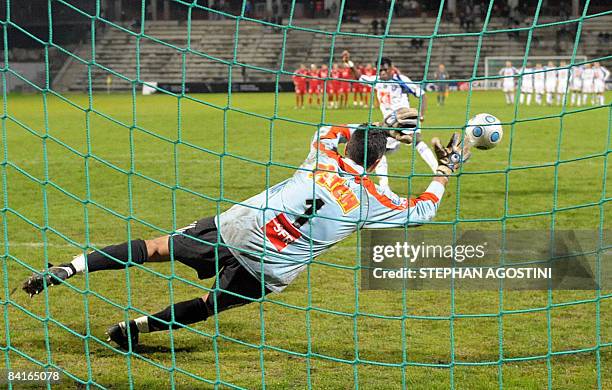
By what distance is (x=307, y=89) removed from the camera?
32.3 metres

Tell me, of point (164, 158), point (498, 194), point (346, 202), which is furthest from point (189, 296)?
point (164, 158)

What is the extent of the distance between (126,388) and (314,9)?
42.1m

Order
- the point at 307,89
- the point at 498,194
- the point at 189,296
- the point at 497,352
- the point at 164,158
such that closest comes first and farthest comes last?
the point at 497,352 < the point at 189,296 < the point at 498,194 < the point at 164,158 < the point at 307,89

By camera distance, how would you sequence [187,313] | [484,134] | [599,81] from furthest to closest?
[599,81]
[484,134]
[187,313]

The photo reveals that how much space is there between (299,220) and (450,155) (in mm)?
875

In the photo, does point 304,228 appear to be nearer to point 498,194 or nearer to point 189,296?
point 189,296

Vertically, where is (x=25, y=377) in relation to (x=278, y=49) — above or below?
below

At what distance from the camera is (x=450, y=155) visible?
4.41 meters

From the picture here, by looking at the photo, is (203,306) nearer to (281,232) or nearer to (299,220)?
(281,232)

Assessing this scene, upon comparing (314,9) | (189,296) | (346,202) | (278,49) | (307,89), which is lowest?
(189,296)

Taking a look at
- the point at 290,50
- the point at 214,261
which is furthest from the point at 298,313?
the point at 290,50

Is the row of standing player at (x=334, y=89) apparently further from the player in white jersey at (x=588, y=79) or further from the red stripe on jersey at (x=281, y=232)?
the red stripe on jersey at (x=281, y=232)

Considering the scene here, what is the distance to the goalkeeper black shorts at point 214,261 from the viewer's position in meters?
4.66

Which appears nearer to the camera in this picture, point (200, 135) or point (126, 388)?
point (126, 388)
